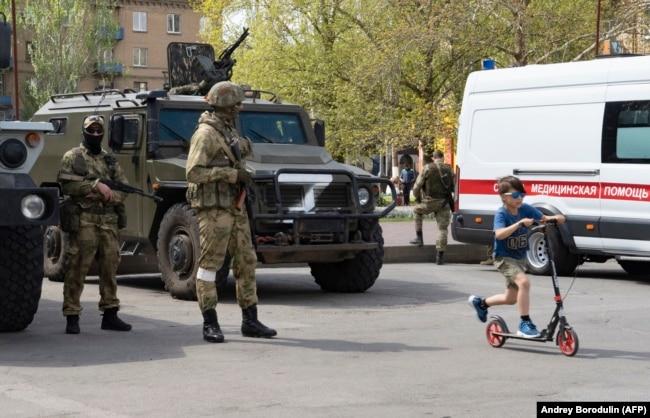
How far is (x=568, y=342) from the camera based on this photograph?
9.11 m

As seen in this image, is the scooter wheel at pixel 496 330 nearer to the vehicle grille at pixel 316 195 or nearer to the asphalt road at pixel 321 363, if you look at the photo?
the asphalt road at pixel 321 363

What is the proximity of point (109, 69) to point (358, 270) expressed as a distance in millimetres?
67256

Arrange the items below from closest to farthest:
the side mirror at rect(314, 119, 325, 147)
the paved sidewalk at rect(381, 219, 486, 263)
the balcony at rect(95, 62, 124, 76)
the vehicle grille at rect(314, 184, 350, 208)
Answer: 1. the vehicle grille at rect(314, 184, 350, 208)
2. the side mirror at rect(314, 119, 325, 147)
3. the paved sidewalk at rect(381, 219, 486, 263)
4. the balcony at rect(95, 62, 124, 76)

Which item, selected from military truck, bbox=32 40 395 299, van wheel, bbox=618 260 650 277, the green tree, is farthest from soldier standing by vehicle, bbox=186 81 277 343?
the green tree

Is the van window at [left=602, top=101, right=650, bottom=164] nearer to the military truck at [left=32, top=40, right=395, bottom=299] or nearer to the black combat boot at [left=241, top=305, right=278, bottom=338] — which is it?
the military truck at [left=32, top=40, right=395, bottom=299]

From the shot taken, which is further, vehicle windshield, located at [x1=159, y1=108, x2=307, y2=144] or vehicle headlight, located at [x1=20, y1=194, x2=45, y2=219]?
vehicle windshield, located at [x1=159, y1=108, x2=307, y2=144]

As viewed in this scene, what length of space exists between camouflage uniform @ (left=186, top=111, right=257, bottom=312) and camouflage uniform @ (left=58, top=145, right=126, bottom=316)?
0.88 meters

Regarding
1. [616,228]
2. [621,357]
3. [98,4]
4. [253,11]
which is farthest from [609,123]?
[98,4]

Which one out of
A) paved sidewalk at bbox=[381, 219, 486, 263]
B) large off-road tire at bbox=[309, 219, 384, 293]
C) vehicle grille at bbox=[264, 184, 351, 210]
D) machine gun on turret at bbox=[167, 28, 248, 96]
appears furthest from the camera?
paved sidewalk at bbox=[381, 219, 486, 263]

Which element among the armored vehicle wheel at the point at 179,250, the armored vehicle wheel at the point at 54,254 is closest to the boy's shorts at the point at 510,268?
the armored vehicle wheel at the point at 179,250

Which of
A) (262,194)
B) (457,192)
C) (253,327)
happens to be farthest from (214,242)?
(457,192)

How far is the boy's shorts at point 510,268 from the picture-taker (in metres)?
9.56

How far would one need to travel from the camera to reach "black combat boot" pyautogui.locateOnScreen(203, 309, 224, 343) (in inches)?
381

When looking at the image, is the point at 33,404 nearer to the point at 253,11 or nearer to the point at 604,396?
the point at 604,396
